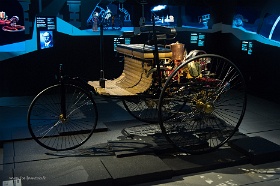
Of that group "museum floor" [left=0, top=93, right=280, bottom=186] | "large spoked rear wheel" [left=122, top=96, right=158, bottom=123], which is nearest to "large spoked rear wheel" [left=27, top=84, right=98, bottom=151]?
"museum floor" [left=0, top=93, right=280, bottom=186]

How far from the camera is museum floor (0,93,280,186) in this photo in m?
3.71

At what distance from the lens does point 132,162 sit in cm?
401

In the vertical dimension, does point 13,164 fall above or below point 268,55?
below

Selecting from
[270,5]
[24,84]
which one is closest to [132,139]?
[24,84]

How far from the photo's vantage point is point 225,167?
4.18 meters

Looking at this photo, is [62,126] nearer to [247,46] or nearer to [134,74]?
[134,74]

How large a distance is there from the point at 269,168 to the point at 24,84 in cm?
547

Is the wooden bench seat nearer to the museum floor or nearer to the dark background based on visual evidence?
the museum floor

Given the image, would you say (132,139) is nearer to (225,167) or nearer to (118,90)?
(118,90)

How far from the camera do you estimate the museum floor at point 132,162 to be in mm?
3713

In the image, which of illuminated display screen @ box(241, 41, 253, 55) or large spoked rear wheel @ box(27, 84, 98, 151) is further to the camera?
illuminated display screen @ box(241, 41, 253, 55)

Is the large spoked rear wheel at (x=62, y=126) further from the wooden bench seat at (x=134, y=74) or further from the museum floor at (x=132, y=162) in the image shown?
the wooden bench seat at (x=134, y=74)

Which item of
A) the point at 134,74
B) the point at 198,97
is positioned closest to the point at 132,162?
the point at 198,97

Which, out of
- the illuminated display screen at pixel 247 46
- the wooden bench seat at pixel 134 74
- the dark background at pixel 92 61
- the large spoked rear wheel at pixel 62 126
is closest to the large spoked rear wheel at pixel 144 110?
the wooden bench seat at pixel 134 74
